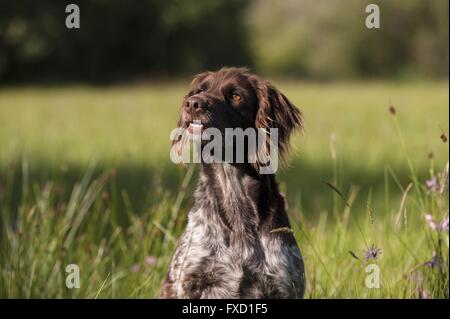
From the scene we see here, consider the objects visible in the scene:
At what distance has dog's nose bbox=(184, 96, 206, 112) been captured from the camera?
367 centimetres

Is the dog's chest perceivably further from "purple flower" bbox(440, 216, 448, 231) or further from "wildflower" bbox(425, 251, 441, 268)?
"purple flower" bbox(440, 216, 448, 231)

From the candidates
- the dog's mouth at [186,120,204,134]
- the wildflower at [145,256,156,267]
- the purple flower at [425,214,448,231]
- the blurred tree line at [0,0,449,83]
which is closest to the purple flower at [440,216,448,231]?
the purple flower at [425,214,448,231]

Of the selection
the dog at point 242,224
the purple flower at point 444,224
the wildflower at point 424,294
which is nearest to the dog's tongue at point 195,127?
the dog at point 242,224

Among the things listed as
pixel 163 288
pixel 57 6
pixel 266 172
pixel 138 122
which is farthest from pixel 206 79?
pixel 57 6

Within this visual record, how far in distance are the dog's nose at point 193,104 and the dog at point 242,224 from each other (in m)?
0.29

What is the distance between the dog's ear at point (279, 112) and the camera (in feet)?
13.5

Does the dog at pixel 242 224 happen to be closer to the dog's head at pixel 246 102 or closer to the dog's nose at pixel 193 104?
the dog's head at pixel 246 102

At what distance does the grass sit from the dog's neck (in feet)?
0.75

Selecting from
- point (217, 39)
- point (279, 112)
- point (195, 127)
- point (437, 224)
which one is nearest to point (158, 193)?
point (279, 112)

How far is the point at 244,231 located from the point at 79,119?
49.8 feet

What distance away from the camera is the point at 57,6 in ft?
112

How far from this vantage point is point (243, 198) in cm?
436

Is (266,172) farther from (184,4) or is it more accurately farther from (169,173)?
(184,4)
